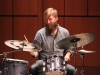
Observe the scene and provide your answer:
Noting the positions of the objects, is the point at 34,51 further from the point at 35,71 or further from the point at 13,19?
the point at 13,19

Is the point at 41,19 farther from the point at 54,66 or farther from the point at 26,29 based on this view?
the point at 54,66

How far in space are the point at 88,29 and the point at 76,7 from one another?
605 mm

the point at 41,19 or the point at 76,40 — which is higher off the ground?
the point at 41,19

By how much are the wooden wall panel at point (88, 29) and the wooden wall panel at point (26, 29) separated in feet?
2.66

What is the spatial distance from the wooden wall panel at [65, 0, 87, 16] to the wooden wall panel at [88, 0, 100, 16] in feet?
0.39

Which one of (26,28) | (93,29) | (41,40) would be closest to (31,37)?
(26,28)

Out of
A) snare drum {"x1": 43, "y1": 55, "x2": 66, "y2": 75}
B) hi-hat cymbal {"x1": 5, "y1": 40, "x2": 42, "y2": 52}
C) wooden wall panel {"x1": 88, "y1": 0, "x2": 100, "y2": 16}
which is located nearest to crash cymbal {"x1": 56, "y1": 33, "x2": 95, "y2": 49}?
snare drum {"x1": 43, "y1": 55, "x2": 66, "y2": 75}

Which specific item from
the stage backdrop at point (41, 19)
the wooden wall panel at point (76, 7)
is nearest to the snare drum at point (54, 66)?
the stage backdrop at point (41, 19)

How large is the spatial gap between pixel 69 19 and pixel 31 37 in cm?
103

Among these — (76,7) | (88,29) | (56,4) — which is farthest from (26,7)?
(88,29)

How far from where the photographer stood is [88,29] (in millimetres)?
6398

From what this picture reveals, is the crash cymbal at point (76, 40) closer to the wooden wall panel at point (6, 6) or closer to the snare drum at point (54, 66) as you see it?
the snare drum at point (54, 66)

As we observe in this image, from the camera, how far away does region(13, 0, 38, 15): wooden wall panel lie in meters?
6.45

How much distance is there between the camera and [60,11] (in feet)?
21.2
